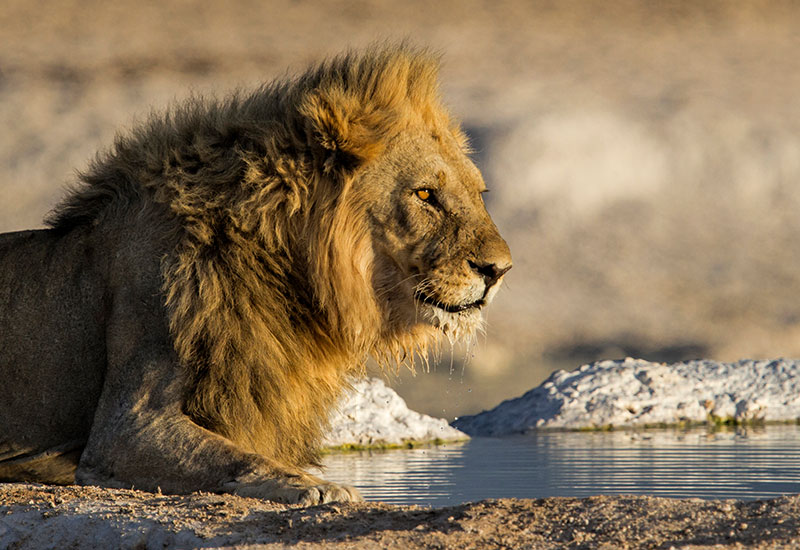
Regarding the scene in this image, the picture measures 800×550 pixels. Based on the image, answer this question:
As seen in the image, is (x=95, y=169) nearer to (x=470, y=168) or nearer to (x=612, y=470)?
(x=470, y=168)

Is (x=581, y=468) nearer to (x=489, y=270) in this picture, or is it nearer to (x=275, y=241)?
(x=489, y=270)

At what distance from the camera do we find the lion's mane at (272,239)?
5.09 meters

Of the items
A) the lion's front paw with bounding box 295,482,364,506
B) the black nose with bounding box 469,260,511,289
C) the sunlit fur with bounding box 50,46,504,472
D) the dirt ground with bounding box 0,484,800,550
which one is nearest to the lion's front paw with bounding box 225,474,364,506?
the lion's front paw with bounding box 295,482,364,506

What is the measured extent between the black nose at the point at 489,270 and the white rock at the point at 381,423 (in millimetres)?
5074

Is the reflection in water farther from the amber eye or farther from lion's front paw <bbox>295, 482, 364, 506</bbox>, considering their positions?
the amber eye

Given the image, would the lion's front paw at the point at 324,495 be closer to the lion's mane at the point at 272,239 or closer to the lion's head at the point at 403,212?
the lion's mane at the point at 272,239

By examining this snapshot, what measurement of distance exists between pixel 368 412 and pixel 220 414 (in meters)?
5.85

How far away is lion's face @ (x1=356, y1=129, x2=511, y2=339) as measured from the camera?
5234 millimetres

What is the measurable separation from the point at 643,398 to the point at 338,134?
26.0 ft

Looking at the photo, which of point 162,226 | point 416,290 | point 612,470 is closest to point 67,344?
point 162,226

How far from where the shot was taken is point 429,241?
527cm

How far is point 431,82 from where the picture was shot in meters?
5.94

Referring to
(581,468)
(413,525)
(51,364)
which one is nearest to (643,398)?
(581,468)

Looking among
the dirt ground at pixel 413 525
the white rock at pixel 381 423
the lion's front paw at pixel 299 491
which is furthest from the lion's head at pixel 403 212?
the white rock at pixel 381 423
